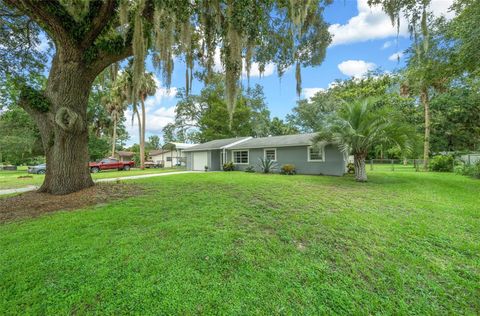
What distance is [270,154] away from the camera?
15055 millimetres

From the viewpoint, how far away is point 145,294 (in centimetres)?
221

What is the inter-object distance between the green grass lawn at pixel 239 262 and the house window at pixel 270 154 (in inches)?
393

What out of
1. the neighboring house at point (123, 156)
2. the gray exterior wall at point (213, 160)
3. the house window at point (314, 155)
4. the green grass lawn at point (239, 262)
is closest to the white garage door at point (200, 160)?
the gray exterior wall at point (213, 160)

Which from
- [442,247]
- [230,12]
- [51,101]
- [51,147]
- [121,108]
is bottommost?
[442,247]

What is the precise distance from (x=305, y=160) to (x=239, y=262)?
451 inches

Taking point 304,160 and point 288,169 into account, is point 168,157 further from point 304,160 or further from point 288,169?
point 304,160

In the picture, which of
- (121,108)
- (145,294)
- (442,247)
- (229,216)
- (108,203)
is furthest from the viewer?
(121,108)

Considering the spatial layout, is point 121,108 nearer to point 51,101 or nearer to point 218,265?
point 51,101

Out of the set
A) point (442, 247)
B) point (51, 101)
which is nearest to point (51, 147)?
point (51, 101)

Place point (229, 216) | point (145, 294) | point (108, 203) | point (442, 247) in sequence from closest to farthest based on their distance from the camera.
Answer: point (145, 294) < point (442, 247) < point (229, 216) < point (108, 203)

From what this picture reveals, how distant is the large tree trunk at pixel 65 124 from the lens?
229 inches

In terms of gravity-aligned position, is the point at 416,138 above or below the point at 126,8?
below

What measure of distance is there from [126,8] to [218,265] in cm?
525

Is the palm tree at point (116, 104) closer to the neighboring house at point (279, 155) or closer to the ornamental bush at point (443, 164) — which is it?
the neighboring house at point (279, 155)
